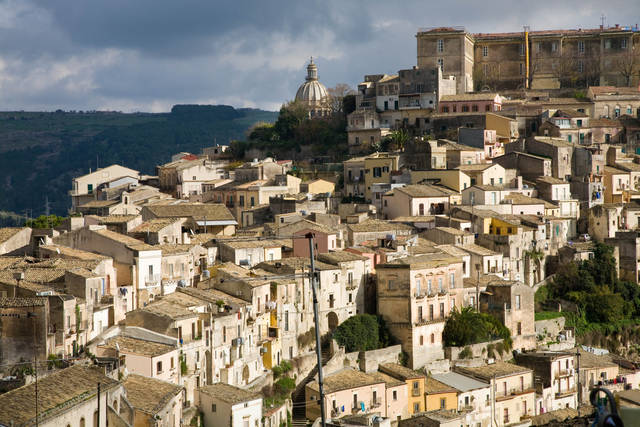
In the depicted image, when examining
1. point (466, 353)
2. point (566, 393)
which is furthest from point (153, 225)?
point (566, 393)

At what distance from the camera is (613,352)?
60.0m

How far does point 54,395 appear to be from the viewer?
3017cm

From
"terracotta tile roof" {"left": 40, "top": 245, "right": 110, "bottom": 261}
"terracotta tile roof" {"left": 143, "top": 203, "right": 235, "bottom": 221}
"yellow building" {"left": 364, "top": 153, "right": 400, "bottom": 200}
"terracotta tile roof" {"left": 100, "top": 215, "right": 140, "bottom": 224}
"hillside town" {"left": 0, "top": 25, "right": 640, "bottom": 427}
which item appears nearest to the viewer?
"hillside town" {"left": 0, "top": 25, "right": 640, "bottom": 427}

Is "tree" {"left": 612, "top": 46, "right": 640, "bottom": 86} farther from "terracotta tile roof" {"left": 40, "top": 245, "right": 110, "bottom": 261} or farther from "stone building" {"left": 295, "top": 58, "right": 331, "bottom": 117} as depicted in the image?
"terracotta tile roof" {"left": 40, "top": 245, "right": 110, "bottom": 261}

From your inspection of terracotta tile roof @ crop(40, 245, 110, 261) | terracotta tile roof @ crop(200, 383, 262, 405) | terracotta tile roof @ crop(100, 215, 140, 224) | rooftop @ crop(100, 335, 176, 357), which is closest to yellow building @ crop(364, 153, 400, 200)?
terracotta tile roof @ crop(100, 215, 140, 224)

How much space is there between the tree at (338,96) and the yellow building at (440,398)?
42423 mm

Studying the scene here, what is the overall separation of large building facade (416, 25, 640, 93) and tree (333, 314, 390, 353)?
138ft

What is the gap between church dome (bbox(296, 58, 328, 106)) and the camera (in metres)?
101

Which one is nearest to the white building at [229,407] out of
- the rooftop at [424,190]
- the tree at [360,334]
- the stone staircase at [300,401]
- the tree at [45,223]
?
the stone staircase at [300,401]

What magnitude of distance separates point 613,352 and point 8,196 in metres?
130

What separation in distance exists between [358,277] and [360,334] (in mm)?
3438

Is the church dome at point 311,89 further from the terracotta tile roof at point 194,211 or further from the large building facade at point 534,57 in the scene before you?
the terracotta tile roof at point 194,211

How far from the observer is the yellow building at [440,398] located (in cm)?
4719

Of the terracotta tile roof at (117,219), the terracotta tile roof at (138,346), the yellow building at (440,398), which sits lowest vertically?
the yellow building at (440,398)
